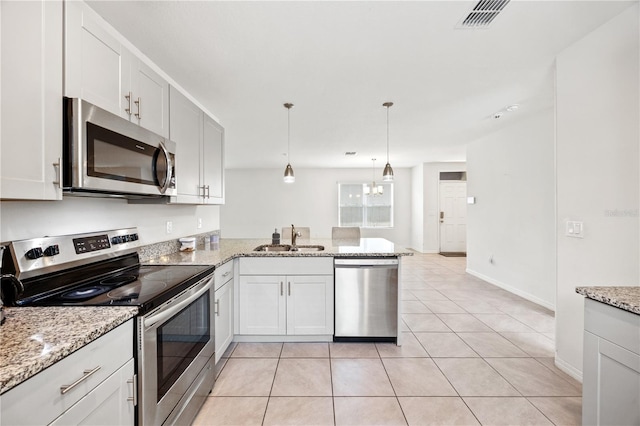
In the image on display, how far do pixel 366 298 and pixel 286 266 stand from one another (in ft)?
2.73

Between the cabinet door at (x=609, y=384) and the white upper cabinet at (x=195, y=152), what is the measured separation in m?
2.75

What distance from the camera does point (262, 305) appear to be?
2.66 metres

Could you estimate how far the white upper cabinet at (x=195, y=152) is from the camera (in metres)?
2.22

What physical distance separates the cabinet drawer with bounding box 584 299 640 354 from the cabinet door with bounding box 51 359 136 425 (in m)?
2.16

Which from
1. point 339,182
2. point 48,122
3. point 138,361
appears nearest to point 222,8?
point 48,122

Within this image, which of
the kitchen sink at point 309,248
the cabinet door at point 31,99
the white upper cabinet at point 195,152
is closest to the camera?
the cabinet door at point 31,99

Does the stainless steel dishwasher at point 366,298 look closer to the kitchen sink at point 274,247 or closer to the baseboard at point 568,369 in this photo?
the kitchen sink at point 274,247

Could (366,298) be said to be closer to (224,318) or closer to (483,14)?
(224,318)

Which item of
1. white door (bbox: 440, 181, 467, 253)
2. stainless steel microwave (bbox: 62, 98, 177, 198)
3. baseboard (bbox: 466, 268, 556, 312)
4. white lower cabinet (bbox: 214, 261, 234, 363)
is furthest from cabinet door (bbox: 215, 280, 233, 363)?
white door (bbox: 440, 181, 467, 253)

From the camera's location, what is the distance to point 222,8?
172cm

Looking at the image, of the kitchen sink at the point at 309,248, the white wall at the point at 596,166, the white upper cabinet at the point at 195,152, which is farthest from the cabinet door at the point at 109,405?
the white wall at the point at 596,166

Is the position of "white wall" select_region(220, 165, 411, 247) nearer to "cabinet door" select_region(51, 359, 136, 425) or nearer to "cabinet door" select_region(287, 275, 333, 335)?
"cabinet door" select_region(287, 275, 333, 335)

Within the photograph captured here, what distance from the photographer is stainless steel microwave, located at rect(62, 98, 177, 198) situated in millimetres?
1233

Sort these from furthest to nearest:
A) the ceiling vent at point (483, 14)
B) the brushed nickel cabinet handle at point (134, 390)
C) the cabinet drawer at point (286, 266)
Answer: the cabinet drawer at point (286, 266), the ceiling vent at point (483, 14), the brushed nickel cabinet handle at point (134, 390)
